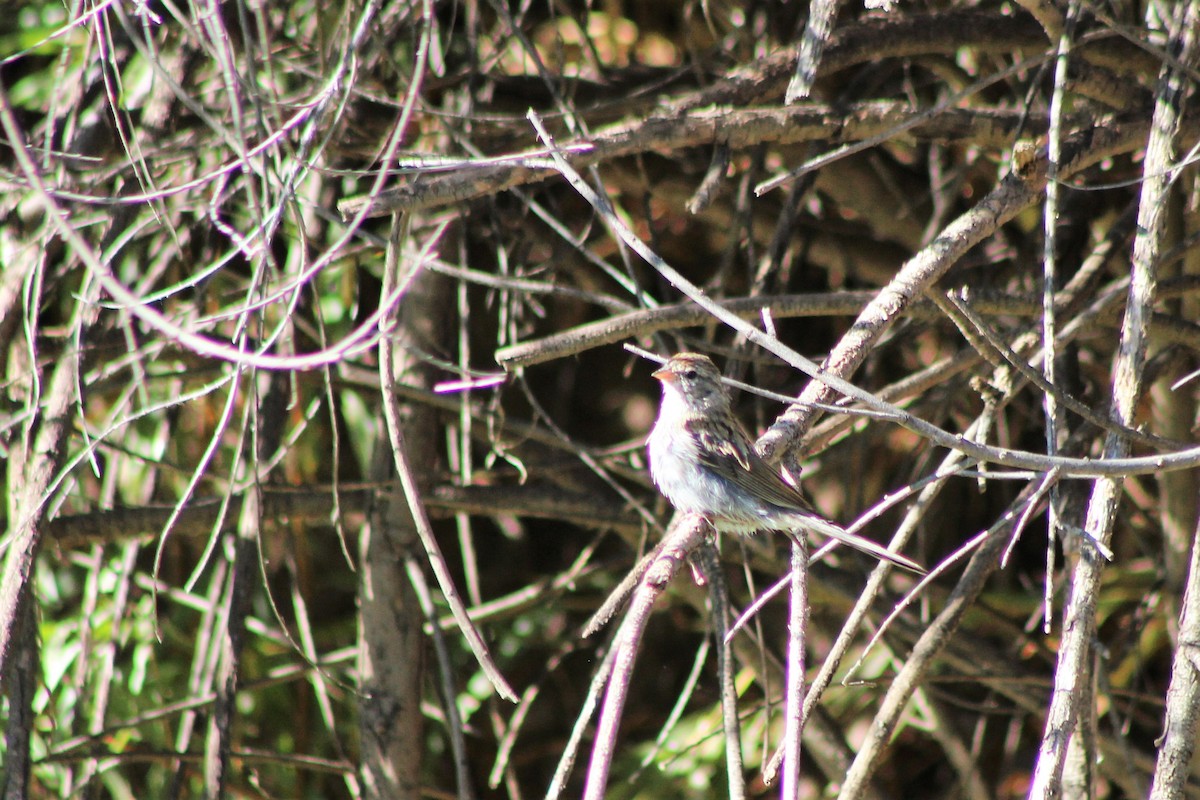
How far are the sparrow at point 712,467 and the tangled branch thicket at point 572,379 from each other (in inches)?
7.0

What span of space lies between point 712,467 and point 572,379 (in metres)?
2.28

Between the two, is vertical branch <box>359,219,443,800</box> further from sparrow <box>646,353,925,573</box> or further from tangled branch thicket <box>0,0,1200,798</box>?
sparrow <box>646,353,925,573</box>

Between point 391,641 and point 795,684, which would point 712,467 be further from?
point 795,684

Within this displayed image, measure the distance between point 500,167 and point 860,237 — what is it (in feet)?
9.29

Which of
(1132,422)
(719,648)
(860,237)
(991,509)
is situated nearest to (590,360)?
(860,237)

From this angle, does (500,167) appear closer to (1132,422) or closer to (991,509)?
(1132,422)

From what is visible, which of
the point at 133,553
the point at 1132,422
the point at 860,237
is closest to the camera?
the point at 1132,422

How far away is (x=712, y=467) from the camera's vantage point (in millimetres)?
3930

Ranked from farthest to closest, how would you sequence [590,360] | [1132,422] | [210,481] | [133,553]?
[590,360]
[210,481]
[133,553]
[1132,422]

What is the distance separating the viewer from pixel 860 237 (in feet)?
17.4

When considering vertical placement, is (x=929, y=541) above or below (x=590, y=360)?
below

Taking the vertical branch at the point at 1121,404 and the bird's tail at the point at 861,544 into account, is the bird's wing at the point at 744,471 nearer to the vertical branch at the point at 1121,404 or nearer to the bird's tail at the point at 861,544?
the bird's tail at the point at 861,544

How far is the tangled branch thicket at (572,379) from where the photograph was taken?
2684mm

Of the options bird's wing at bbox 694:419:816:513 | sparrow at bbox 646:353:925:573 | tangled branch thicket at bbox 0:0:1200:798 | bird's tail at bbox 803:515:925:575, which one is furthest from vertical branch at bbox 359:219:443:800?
bird's tail at bbox 803:515:925:575
